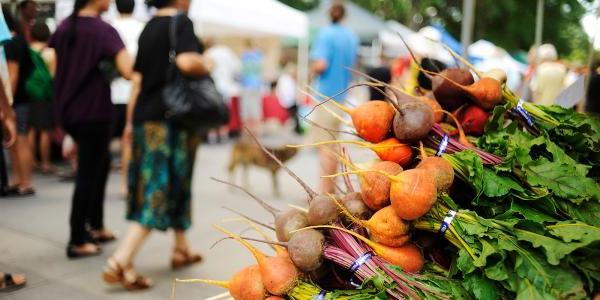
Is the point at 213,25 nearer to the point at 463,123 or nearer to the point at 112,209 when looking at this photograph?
the point at 112,209

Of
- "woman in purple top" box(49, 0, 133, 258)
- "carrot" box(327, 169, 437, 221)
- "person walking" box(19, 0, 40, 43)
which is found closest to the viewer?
"carrot" box(327, 169, 437, 221)

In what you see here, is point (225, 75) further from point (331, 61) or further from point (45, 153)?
point (331, 61)

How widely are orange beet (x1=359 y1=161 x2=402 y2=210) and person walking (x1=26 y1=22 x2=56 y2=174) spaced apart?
3265mm

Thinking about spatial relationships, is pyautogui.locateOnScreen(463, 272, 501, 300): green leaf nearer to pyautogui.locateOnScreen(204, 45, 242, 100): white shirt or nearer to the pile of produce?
the pile of produce

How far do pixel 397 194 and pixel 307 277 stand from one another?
49 centimetres

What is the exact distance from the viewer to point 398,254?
6.99 feet

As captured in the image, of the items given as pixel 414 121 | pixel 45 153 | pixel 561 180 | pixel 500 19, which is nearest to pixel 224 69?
pixel 45 153

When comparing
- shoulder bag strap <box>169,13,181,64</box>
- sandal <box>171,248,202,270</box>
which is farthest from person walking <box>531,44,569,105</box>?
shoulder bag strap <box>169,13,181,64</box>

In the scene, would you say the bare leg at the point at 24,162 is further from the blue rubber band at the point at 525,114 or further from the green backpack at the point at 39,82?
the blue rubber band at the point at 525,114

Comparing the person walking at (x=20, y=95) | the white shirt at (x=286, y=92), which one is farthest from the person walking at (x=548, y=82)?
the white shirt at (x=286, y=92)

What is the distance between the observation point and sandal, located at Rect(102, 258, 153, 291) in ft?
11.5

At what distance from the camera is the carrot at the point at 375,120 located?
2.27m

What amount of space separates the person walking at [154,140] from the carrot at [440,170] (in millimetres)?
1883

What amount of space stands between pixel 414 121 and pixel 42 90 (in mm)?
4222
